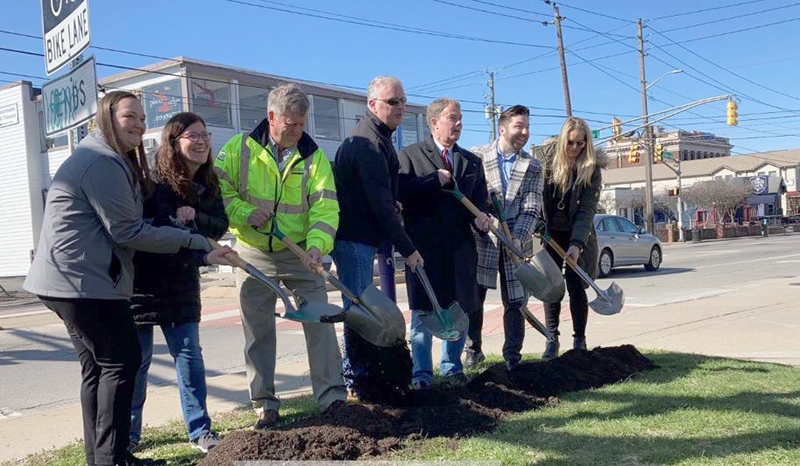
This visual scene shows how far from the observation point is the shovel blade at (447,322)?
4578 millimetres

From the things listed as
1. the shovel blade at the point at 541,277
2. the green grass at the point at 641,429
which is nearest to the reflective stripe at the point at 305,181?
the green grass at the point at 641,429

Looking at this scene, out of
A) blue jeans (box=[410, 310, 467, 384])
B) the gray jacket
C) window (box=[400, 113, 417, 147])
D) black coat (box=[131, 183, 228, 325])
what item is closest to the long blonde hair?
blue jeans (box=[410, 310, 467, 384])

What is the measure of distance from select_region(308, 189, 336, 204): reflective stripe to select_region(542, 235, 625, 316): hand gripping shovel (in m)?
2.10

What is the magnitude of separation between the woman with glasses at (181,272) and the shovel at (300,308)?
10.0 inches

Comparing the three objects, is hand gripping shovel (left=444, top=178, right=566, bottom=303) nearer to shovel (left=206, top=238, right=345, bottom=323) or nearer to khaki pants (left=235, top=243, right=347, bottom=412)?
khaki pants (left=235, top=243, right=347, bottom=412)

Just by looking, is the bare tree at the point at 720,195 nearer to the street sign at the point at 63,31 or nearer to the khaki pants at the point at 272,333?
the street sign at the point at 63,31

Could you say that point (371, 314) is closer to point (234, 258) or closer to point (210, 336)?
point (234, 258)

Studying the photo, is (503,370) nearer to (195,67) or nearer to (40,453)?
(40,453)

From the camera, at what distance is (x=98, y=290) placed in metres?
3.12

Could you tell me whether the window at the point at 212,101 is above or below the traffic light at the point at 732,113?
above

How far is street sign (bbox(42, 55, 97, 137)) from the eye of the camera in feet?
20.7

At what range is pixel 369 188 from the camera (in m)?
4.28

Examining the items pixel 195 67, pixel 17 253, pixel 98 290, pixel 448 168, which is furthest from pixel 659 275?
pixel 17 253

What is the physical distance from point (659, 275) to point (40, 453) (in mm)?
14845
